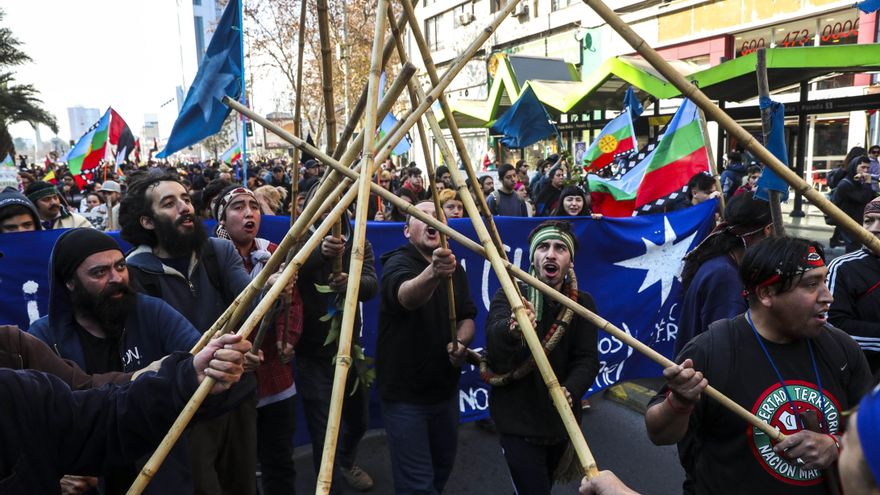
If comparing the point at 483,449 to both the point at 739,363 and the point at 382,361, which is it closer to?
the point at 382,361

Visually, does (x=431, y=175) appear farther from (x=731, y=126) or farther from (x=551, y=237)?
(x=731, y=126)

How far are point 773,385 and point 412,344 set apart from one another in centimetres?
173

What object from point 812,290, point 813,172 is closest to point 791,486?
point 812,290

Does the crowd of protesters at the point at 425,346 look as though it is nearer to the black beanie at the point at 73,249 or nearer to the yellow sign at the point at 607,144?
the black beanie at the point at 73,249

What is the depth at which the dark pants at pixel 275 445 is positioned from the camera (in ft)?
11.0

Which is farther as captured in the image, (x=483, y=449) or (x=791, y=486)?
(x=483, y=449)

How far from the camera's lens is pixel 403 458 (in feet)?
10.0

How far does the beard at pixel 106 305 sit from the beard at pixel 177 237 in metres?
0.59

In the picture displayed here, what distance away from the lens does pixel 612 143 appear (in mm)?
6965

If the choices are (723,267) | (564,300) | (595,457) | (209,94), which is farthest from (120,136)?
→ (564,300)

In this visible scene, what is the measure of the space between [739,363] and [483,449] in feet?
9.37

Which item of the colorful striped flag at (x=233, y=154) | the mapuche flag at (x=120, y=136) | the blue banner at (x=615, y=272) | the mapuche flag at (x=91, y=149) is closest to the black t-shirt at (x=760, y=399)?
the blue banner at (x=615, y=272)

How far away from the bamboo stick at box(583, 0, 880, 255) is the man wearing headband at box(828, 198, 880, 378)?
1340 millimetres

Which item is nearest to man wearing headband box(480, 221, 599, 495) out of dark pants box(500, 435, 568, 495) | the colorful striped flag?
dark pants box(500, 435, 568, 495)
